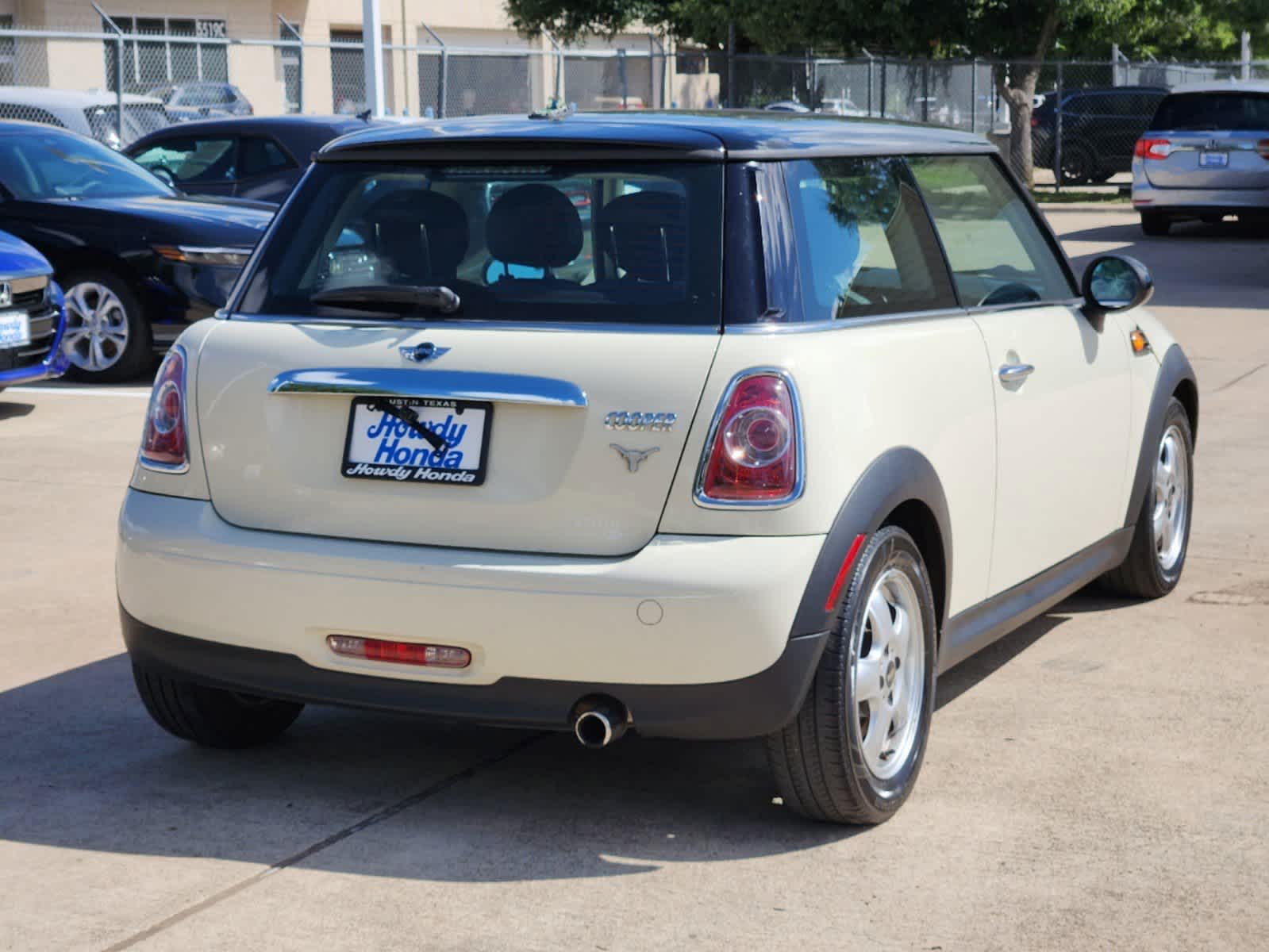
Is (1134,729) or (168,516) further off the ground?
(168,516)

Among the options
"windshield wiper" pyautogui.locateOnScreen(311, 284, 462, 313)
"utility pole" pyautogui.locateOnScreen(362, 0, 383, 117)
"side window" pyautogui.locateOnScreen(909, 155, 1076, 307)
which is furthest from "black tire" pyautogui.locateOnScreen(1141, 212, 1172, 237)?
"windshield wiper" pyautogui.locateOnScreen(311, 284, 462, 313)

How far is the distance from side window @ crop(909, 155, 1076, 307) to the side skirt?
736 mm

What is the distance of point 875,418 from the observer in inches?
166

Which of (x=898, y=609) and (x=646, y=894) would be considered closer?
(x=646, y=894)

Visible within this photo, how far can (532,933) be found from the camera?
148 inches

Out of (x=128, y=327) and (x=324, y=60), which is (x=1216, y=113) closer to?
(x=128, y=327)

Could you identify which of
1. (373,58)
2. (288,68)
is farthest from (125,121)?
(288,68)

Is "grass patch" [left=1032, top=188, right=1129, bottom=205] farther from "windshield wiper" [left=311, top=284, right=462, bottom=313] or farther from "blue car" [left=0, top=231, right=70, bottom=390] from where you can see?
"windshield wiper" [left=311, top=284, right=462, bottom=313]

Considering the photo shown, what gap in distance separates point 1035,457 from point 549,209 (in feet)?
5.02

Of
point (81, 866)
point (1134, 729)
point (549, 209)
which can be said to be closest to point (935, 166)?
point (549, 209)

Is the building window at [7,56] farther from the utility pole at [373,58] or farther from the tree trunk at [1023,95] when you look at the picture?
the tree trunk at [1023,95]

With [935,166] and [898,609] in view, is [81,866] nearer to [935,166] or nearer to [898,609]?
[898,609]

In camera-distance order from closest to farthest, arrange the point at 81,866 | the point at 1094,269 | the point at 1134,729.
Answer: the point at 81,866, the point at 1134,729, the point at 1094,269

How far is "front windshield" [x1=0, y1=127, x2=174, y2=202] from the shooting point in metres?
12.2
